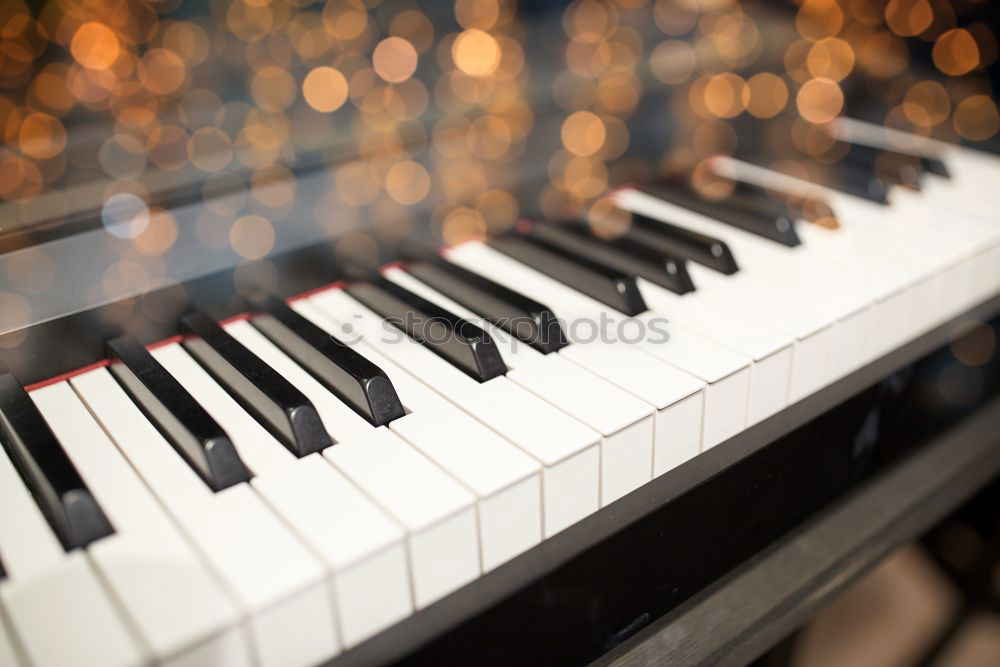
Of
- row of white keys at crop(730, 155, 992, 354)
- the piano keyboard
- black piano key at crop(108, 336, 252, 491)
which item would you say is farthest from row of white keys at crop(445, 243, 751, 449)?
black piano key at crop(108, 336, 252, 491)

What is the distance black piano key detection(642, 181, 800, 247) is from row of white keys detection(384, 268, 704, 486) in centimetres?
35

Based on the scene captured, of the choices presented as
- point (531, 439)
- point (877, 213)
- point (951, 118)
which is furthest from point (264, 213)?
point (951, 118)

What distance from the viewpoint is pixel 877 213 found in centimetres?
116

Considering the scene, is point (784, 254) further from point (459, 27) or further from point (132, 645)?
point (132, 645)

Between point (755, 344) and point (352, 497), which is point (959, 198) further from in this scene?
point (352, 497)

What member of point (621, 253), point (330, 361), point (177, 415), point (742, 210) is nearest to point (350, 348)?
point (330, 361)

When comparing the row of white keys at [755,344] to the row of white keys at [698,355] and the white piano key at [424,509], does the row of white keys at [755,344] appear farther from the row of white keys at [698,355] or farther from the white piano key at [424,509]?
the white piano key at [424,509]

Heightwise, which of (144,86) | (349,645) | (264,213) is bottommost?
(349,645)

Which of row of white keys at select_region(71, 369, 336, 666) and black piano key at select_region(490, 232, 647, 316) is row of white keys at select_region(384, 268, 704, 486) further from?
row of white keys at select_region(71, 369, 336, 666)

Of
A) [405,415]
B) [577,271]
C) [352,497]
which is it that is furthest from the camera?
[577,271]

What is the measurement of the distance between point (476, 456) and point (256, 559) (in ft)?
0.61

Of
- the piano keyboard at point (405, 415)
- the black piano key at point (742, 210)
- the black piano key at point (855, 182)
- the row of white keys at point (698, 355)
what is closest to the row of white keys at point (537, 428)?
the piano keyboard at point (405, 415)

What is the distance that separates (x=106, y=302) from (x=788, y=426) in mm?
697

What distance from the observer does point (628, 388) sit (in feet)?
2.53
